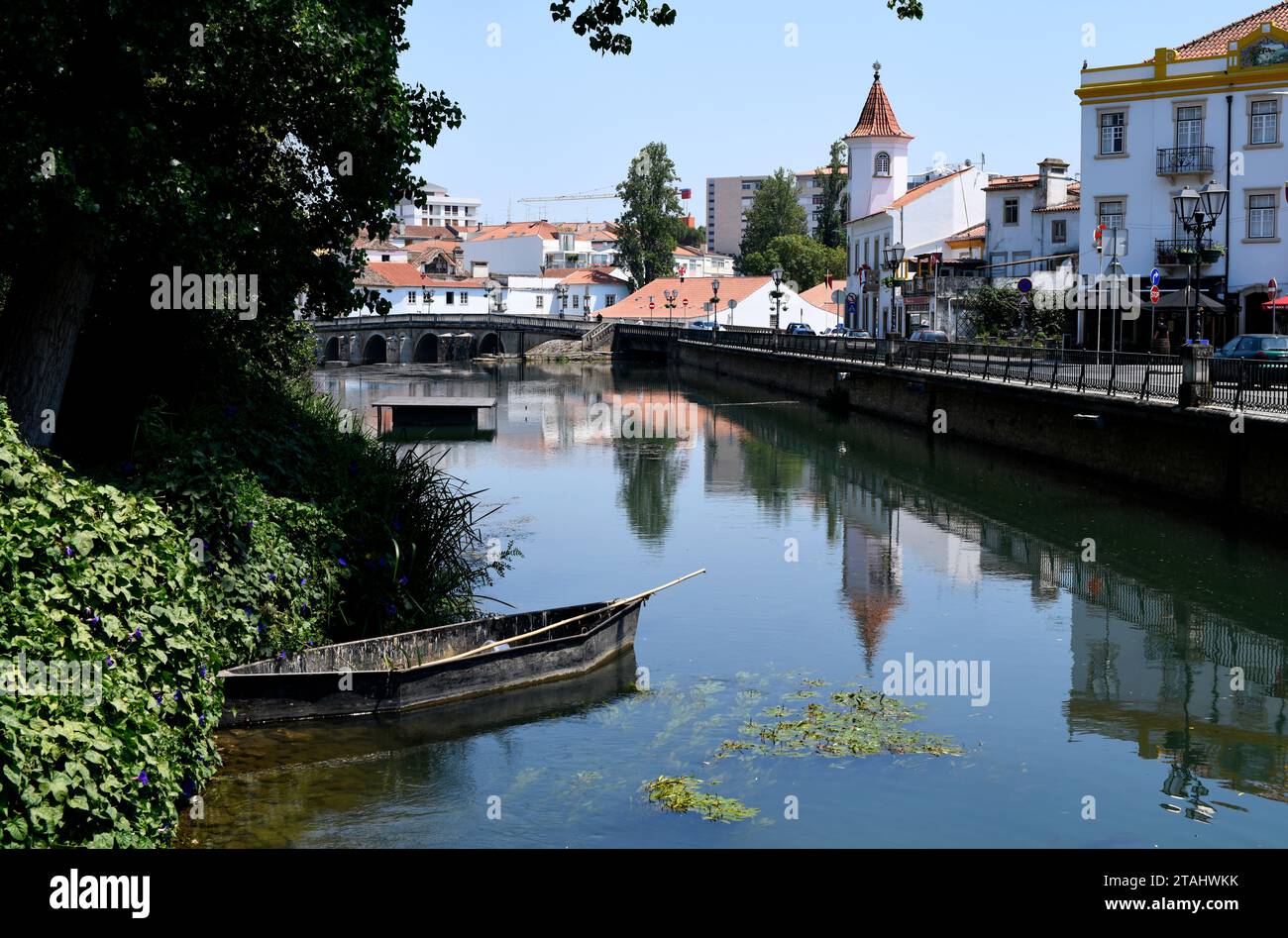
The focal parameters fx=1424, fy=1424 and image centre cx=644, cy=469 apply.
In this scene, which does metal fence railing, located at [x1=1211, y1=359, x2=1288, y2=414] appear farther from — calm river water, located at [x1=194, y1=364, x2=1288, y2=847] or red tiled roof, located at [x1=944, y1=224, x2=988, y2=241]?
red tiled roof, located at [x1=944, y1=224, x2=988, y2=241]

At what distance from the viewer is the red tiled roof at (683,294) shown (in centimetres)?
10656

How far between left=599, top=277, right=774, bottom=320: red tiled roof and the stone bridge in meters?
11.6

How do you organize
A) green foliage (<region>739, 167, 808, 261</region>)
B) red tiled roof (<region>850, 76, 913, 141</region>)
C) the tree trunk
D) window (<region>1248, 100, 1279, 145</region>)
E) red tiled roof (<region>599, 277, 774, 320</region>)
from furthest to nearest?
green foliage (<region>739, 167, 808, 261</region>) → red tiled roof (<region>599, 277, 774, 320</region>) → red tiled roof (<region>850, 76, 913, 141</region>) → window (<region>1248, 100, 1279, 145</region>) → the tree trunk

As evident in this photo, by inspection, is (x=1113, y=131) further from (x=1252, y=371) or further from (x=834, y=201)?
(x=834, y=201)

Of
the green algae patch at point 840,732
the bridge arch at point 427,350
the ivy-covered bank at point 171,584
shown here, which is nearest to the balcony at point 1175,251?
the green algae patch at point 840,732

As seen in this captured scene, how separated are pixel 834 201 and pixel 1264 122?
83.7m

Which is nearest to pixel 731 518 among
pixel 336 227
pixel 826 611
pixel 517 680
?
pixel 826 611

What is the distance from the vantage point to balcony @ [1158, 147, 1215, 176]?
48.2 m

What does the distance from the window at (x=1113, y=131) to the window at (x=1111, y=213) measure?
180 cm

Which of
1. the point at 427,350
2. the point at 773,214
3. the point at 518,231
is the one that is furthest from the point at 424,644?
the point at 518,231

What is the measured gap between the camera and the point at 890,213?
79375 mm

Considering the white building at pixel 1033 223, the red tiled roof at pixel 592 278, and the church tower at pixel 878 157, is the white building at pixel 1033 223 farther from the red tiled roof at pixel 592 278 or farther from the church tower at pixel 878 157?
the red tiled roof at pixel 592 278

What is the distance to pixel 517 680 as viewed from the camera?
1452cm

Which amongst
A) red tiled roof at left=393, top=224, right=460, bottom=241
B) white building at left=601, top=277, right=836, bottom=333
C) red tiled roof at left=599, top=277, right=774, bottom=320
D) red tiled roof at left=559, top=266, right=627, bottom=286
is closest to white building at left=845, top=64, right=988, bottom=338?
white building at left=601, top=277, right=836, bottom=333
